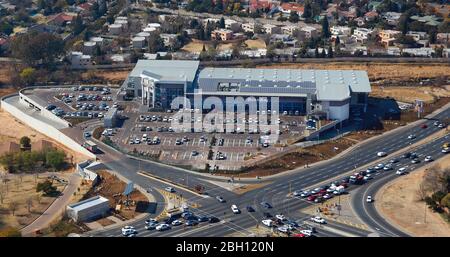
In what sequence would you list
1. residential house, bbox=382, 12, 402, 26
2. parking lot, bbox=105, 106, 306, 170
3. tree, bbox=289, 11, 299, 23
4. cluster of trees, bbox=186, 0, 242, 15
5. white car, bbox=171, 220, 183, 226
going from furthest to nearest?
1. cluster of trees, bbox=186, 0, 242, 15
2. tree, bbox=289, 11, 299, 23
3. residential house, bbox=382, 12, 402, 26
4. parking lot, bbox=105, 106, 306, 170
5. white car, bbox=171, 220, 183, 226

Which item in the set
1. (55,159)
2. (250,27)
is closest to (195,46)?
(250,27)

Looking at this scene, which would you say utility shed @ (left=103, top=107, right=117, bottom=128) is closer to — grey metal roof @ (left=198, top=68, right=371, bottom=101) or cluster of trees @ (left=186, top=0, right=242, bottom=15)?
grey metal roof @ (left=198, top=68, right=371, bottom=101)

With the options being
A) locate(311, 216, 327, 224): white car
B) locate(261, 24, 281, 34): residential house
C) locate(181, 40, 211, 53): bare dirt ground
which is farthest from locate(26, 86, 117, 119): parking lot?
locate(261, 24, 281, 34): residential house

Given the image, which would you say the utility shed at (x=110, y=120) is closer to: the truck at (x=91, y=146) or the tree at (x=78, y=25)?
the truck at (x=91, y=146)

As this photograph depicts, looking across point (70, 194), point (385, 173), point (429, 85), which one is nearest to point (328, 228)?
point (385, 173)

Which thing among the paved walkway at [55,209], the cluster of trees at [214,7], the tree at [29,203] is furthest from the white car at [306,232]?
the cluster of trees at [214,7]

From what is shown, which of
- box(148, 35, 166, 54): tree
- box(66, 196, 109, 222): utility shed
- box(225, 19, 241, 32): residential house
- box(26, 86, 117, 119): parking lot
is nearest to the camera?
box(66, 196, 109, 222): utility shed

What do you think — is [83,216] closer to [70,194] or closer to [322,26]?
[70,194]
